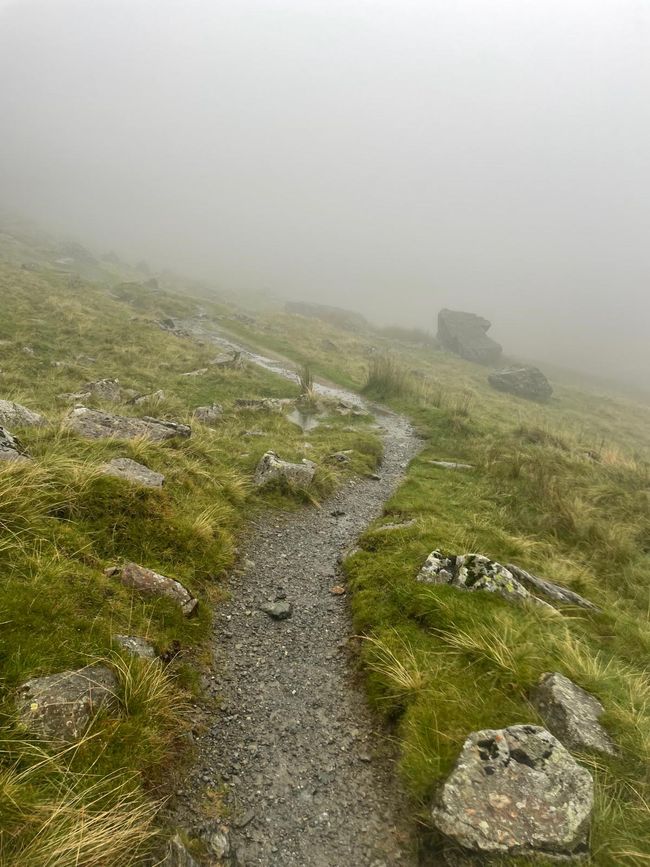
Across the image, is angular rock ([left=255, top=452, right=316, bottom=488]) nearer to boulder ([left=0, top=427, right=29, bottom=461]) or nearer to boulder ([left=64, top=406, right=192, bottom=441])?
boulder ([left=64, top=406, right=192, bottom=441])

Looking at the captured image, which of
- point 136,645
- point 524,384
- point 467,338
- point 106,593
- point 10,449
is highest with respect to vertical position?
point 467,338

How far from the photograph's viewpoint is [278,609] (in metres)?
7.31

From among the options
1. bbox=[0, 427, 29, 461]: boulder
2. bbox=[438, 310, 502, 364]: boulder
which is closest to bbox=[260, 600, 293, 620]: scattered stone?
bbox=[0, 427, 29, 461]: boulder

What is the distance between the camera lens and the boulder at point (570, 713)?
175 inches

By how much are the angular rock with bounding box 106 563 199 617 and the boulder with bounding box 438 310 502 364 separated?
214 feet

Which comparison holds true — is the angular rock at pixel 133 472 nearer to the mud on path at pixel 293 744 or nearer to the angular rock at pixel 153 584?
the angular rock at pixel 153 584

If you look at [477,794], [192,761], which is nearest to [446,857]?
[477,794]

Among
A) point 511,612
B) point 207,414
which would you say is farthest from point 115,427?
point 511,612

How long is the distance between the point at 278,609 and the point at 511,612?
3793 millimetres

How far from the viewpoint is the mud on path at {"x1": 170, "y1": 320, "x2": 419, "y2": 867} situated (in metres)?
4.02

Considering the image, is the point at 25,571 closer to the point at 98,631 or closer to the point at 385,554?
the point at 98,631

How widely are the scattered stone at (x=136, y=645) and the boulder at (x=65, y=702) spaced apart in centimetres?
57

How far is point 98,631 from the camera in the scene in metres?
4.79

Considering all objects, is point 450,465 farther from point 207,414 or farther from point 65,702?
point 65,702
